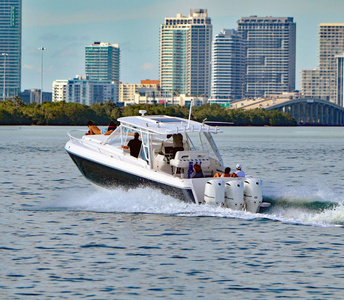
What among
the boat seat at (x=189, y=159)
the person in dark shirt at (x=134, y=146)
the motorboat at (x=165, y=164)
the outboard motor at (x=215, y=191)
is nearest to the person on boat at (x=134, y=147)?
the person in dark shirt at (x=134, y=146)

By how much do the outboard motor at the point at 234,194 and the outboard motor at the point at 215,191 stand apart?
7.8 inches

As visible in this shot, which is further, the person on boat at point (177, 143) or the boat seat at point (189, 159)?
the person on boat at point (177, 143)

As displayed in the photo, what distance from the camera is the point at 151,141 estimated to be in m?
24.2

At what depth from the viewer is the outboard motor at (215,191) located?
2148cm

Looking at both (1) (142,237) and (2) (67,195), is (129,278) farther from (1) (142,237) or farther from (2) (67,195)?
(2) (67,195)

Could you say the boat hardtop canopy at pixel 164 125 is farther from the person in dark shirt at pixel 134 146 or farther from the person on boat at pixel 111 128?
the person on boat at pixel 111 128

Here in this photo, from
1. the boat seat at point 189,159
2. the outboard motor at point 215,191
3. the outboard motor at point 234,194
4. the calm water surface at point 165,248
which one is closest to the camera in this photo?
the calm water surface at point 165,248

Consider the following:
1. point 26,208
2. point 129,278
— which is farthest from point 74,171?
point 129,278

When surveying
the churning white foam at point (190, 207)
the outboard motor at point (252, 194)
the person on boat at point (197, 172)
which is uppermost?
the person on boat at point (197, 172)

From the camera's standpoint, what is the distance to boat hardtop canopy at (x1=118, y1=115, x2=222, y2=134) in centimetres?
2375

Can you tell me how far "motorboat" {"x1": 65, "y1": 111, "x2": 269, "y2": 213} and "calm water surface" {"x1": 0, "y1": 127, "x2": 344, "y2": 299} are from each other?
39 cm

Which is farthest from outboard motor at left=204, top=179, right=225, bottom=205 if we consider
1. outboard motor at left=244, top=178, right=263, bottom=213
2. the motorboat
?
outboard motor at left=244, top=178, right=263, bottom=213

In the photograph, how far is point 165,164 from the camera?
946 inches

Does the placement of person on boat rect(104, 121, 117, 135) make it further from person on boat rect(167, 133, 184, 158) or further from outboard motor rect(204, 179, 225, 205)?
outboard motor rect(204, 179, 225, 205)
